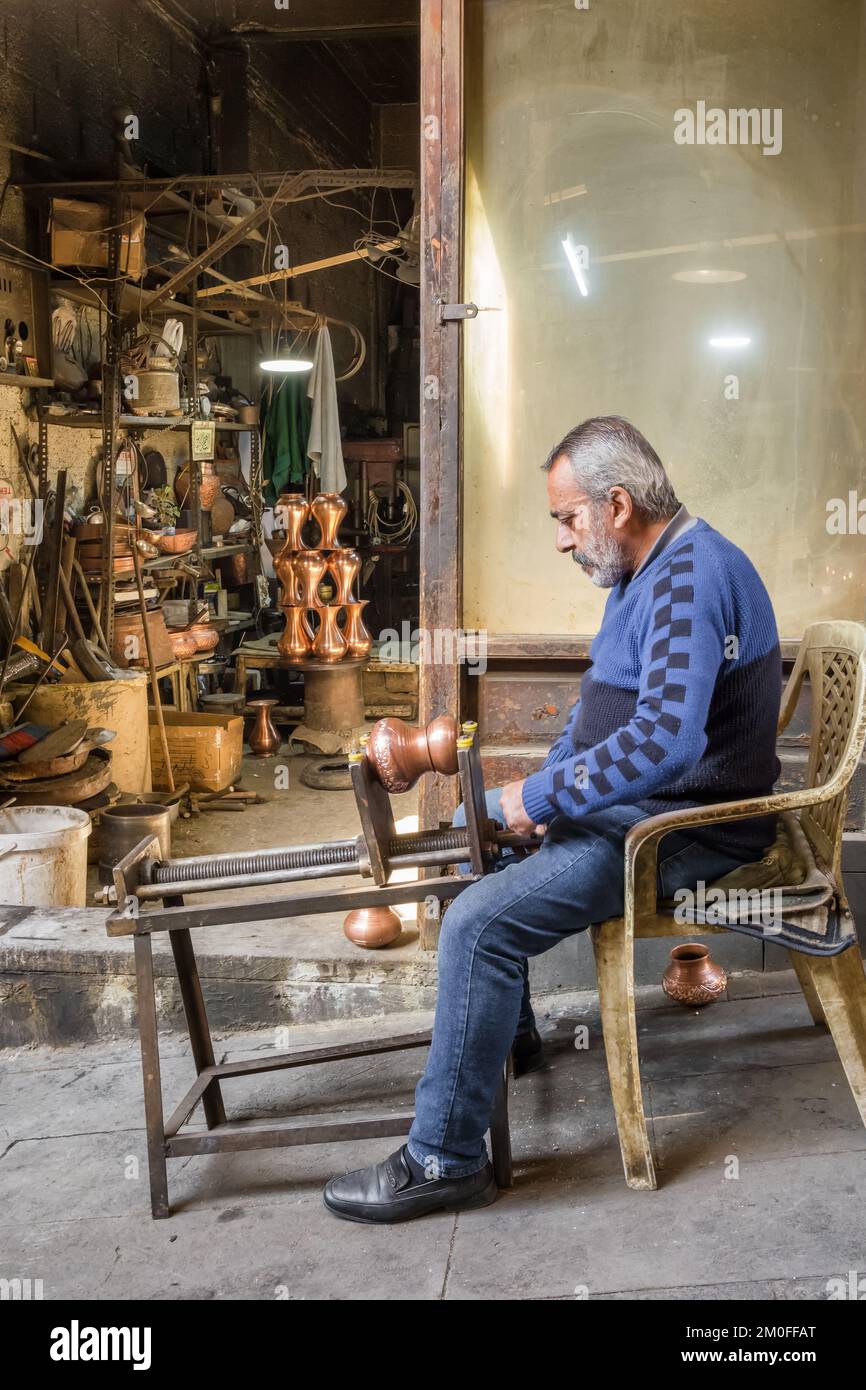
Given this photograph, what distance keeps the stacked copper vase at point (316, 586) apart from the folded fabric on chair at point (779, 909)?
523cm

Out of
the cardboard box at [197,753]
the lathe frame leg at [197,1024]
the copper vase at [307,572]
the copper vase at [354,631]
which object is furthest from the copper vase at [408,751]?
the copper vase at [354,631]

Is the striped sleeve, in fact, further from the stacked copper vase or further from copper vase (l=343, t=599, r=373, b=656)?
copper vase (l=343, t=599, r=373, b=656)

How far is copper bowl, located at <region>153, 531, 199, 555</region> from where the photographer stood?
305 inches

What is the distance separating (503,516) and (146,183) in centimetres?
381

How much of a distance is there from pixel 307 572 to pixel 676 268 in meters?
4.21

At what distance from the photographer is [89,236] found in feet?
21.1

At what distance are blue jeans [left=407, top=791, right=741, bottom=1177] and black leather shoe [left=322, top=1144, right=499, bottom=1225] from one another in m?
0.03

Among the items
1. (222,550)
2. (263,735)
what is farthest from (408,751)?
(222,550)

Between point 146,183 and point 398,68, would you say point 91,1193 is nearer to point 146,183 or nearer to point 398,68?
point 146,183

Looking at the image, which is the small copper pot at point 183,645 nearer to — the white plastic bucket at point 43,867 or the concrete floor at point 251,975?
the white plastic bucket at point 43,867

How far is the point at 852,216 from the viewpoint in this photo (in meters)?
3.66

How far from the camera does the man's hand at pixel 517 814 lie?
2.67 m

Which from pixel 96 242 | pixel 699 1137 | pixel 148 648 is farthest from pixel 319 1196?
pixel 96 242

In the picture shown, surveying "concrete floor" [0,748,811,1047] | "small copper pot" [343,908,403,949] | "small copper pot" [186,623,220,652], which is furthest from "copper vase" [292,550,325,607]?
"small copper pot" [343,908,403,949]
